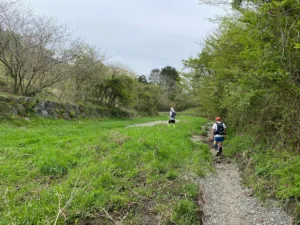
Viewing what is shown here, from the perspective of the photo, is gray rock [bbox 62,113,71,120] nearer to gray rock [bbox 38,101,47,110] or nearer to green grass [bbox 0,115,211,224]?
gray rock [bbox 38,101,47,110]

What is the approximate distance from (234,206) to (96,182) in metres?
3.08

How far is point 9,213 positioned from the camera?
3318mm

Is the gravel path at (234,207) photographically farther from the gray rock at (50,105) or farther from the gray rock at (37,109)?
the gray rock at (50,105)

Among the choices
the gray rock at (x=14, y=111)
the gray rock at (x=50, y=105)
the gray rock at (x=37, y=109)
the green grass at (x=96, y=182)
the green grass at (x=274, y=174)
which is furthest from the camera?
the gray rock at (x=50, y=105)

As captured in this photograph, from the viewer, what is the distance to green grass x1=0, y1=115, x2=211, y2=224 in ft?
12.2

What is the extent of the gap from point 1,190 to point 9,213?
98 centimetres

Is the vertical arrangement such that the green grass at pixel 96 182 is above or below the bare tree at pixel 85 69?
below

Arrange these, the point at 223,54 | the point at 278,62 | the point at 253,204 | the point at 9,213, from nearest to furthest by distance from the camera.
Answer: the point at 9,213
the point at 253,204
the point at 278,62
the point at 223,54

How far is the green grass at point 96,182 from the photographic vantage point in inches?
146

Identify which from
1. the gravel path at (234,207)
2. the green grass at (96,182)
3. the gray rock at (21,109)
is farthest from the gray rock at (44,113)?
the gravel path at (234,207)

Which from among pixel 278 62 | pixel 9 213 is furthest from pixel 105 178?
pixel 278 62

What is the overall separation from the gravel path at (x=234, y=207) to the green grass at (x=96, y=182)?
35 centimetres

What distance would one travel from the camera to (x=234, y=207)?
4621 millimetres

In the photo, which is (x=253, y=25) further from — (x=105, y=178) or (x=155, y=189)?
(x=105, y=178)
